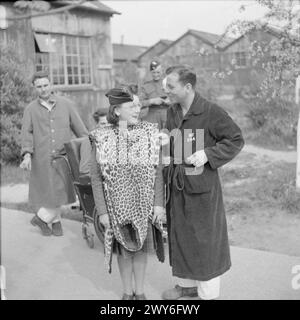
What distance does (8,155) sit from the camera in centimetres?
962

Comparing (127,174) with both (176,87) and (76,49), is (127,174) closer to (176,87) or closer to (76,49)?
(176,87)

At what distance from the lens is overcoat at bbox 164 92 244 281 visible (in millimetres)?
3043

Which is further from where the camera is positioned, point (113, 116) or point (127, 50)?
point (127, 50)

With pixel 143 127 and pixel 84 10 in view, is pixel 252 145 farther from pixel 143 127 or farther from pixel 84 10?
pixel 143 127

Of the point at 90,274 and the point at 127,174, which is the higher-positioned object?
the point at 127,174

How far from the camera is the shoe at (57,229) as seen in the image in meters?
5.26

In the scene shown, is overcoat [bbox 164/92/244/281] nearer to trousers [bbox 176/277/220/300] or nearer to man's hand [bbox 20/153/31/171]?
trousers [bbox 176/277/220/300]

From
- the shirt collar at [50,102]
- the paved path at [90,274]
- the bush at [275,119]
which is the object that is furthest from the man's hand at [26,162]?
the bush at [275,119]

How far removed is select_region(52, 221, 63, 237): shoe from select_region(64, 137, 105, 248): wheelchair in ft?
1.13

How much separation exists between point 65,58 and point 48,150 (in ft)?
32.4

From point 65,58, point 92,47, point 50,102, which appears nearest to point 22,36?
point 65,58

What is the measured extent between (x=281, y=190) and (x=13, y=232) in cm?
368

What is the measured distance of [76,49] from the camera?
48.2 feet
